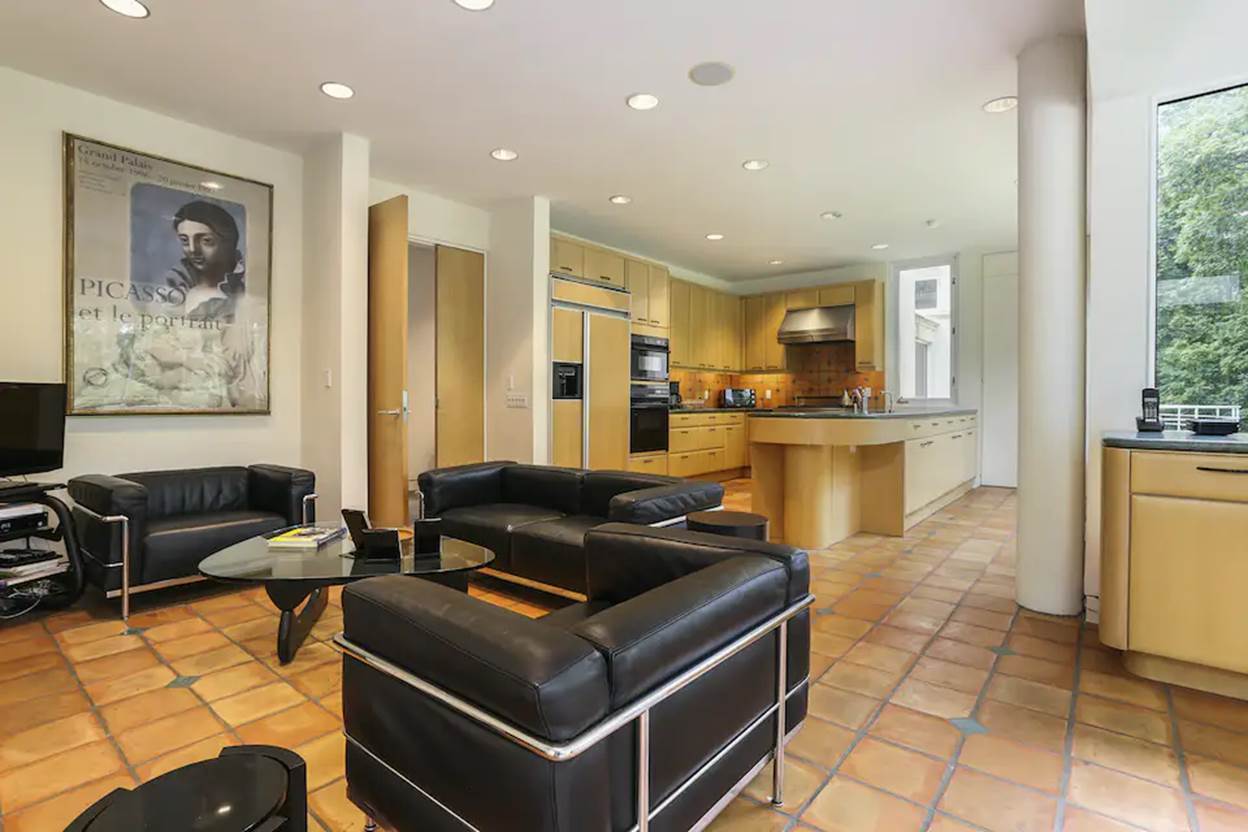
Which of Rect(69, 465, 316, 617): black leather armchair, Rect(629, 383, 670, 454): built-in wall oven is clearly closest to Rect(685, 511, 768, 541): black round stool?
Rect(69, 465, 316, 617): black leather armchair

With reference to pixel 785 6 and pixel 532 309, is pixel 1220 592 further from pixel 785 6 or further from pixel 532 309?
pixel 532 309

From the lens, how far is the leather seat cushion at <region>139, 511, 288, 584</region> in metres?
2.96

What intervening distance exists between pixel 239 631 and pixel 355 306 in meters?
2.15

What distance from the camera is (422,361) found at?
5453 mm

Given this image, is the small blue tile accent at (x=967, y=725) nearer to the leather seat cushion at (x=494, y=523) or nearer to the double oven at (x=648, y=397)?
the leather seat cushion at (x=494, y=523)

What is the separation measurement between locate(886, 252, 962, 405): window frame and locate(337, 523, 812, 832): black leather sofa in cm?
668

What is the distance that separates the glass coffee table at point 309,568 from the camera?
221 cm

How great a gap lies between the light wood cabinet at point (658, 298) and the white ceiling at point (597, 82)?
1565 mm

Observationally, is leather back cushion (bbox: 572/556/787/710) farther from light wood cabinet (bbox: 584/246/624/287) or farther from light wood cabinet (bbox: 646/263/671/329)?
light wood cabinet (bbox: 646/263/671/329)

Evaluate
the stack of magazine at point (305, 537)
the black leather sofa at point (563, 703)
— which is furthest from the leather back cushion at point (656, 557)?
the stack of magazine at point (305, 537)

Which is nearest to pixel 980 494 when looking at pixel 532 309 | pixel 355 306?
pixel 532 309

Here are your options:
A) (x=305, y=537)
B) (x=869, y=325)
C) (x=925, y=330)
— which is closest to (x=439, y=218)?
(x=305, y=537)

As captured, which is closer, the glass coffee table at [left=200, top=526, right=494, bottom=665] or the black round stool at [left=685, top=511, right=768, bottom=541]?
the glass coffee table at [left=200, top=526, right=494, bottom=665]

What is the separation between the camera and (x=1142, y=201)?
279 centimetres
